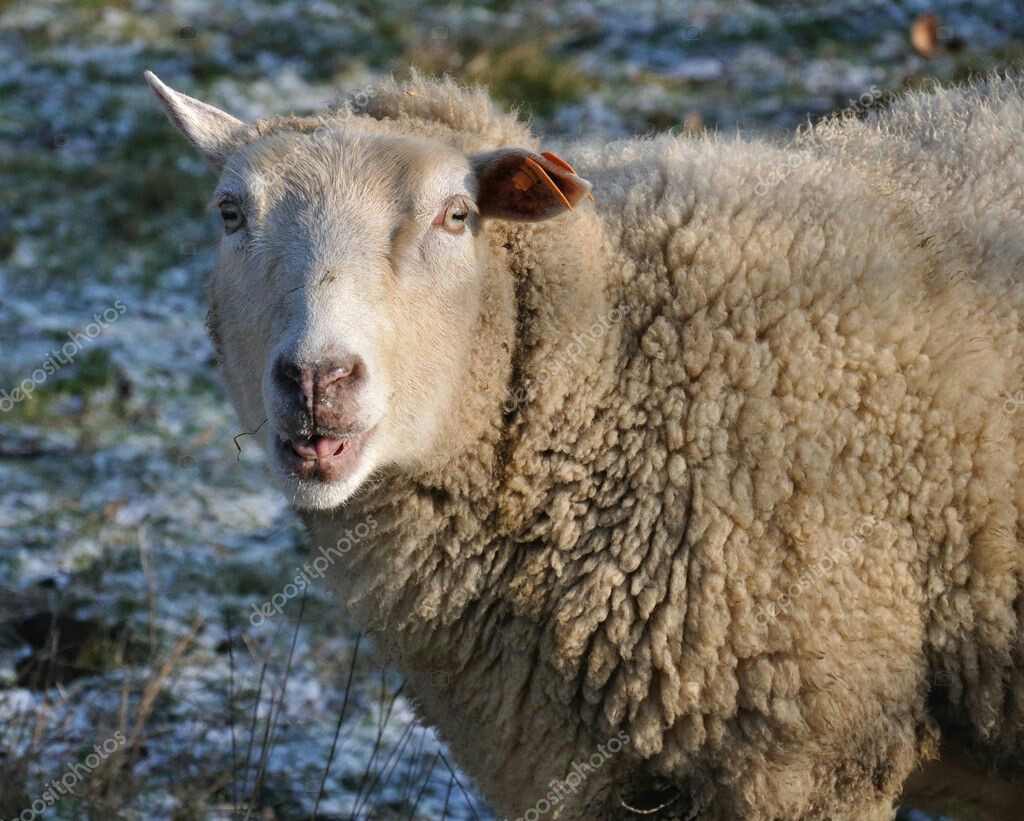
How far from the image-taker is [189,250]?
7438 mm

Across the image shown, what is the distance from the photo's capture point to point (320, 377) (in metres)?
2.53

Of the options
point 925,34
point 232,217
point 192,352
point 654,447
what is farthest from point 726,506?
point 925,34

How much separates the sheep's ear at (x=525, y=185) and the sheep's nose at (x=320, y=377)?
2.05ft

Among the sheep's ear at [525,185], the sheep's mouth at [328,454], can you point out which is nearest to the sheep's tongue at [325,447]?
the sheep's mouth at [328,454]

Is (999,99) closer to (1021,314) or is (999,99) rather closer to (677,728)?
(1021,314)

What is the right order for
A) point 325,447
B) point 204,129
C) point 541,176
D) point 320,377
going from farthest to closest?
1. point 204,129
2. point 541,176
3. point 325,447
4. point 320,377

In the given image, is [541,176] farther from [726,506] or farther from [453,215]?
[726,506]

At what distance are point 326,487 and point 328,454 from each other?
0.08 metres

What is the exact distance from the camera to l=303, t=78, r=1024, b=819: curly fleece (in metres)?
2.68

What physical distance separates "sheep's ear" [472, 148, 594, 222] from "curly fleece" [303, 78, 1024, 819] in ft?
0.31

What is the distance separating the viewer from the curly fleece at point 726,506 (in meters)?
2.68

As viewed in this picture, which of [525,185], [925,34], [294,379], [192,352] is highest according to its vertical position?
[525,185]

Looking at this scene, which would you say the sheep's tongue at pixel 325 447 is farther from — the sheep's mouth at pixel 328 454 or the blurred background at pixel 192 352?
the blurred background at pixel 192 352

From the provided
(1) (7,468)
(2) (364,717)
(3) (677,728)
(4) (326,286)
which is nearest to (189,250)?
(1) (7,468)
